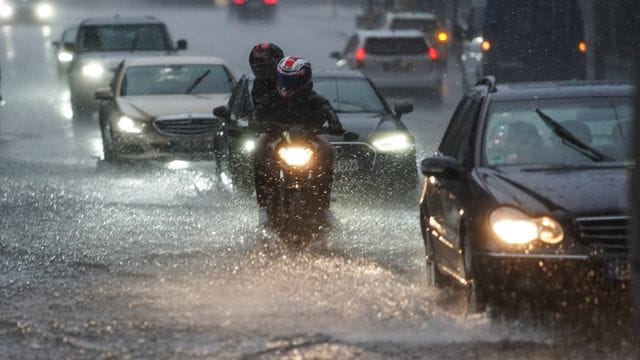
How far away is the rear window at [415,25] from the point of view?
1929 inches

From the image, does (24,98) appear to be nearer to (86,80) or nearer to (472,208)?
(86,80)

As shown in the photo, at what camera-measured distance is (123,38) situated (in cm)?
3131

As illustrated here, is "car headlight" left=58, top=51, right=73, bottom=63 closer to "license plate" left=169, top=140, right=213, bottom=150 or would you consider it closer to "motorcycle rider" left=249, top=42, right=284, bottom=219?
"license plate" left=169, top=140, right=213, bottom=150

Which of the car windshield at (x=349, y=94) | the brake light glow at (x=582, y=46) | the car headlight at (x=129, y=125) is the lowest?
the brake light glow at (x=582, y=46)

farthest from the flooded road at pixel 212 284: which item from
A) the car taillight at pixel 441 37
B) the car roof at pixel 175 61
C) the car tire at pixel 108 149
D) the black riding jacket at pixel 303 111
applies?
the car taillight at pixel 441 37

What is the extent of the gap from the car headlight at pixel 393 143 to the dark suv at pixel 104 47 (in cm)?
1258

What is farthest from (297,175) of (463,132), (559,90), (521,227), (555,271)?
(555,271)

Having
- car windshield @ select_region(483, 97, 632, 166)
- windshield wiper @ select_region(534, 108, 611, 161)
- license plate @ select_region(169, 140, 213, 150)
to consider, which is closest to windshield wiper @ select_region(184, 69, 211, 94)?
license plate @ select_region(169, 140, 213, 150)

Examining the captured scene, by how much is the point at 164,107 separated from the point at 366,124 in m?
4.96

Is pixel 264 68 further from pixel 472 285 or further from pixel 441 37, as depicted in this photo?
pixel 441 37

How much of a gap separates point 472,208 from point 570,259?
76 centimetres

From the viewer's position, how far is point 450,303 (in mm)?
10211

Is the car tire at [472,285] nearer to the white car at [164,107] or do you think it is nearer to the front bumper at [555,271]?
the front bumper at [555,271]

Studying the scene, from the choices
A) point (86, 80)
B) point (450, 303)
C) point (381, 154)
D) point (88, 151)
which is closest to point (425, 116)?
point (86, 80)
